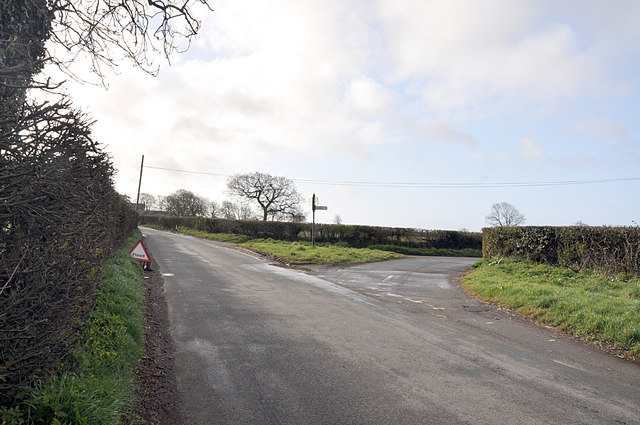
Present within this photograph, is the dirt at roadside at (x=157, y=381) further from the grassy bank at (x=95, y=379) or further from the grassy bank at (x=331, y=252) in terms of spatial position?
the grassy bank at (x=331, y=252)

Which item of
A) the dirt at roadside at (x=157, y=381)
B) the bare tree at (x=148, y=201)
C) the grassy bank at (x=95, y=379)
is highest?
the bare tree at (x=148, y=201)

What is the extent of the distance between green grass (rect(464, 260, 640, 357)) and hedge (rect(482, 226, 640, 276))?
525 mm

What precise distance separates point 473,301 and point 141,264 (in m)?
11.1

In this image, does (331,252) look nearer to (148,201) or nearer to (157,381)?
(157,381)

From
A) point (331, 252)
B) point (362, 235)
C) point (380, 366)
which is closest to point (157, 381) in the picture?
point (380, 366)

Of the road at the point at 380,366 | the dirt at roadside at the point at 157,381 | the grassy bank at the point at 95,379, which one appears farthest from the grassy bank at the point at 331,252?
the grassy bank at the point at 95,379

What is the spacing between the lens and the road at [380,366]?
4125 millimetres

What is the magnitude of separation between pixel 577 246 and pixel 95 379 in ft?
48.1

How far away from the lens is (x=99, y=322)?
5.34 metres

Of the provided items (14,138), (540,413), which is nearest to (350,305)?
(540,413)

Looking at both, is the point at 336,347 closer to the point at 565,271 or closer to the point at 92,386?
the point at 92,386

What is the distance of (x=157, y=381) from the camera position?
4668 millimetres

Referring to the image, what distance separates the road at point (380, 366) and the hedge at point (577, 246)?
560 cm

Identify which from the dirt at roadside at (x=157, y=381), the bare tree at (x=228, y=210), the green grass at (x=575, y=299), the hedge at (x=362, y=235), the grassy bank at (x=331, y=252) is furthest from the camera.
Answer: the bare tree at (x=228, y=210)
